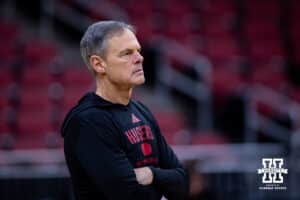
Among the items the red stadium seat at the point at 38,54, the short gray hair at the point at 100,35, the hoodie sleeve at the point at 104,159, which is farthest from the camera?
the red stadium seat at the point at 38,54

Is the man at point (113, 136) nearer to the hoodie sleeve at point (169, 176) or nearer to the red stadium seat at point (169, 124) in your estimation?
the hoodie sleeve at point (169, 176)

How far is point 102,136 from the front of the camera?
11.6 ft

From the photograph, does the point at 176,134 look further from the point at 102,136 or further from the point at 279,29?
the point at 102,136

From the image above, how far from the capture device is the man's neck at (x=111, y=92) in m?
3.67

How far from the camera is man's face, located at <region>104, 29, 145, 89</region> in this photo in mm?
3594

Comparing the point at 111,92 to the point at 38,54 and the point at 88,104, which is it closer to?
the point at 88,104

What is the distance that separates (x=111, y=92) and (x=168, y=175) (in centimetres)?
42

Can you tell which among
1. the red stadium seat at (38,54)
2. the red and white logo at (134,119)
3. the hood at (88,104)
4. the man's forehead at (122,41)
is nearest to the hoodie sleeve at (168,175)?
the red and white logo at (134,119)

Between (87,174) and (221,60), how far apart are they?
7.13m

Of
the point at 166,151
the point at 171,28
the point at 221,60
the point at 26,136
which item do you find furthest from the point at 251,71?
the point at 166,151

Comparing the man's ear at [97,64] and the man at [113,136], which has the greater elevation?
the man's ear at [97,64]

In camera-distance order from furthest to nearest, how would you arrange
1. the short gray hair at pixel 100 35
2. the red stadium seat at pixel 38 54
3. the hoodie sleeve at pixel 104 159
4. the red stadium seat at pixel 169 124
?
the red stadium seat at pixel 38 54 < the red stadium seat at pixel 169 124 < the short gray hair at pixel 100 35 < the hoodie sleeve at pixel 104 159

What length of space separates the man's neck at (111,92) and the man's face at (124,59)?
7 centimetres

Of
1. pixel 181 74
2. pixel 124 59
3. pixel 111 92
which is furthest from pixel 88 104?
pixel 181 74
